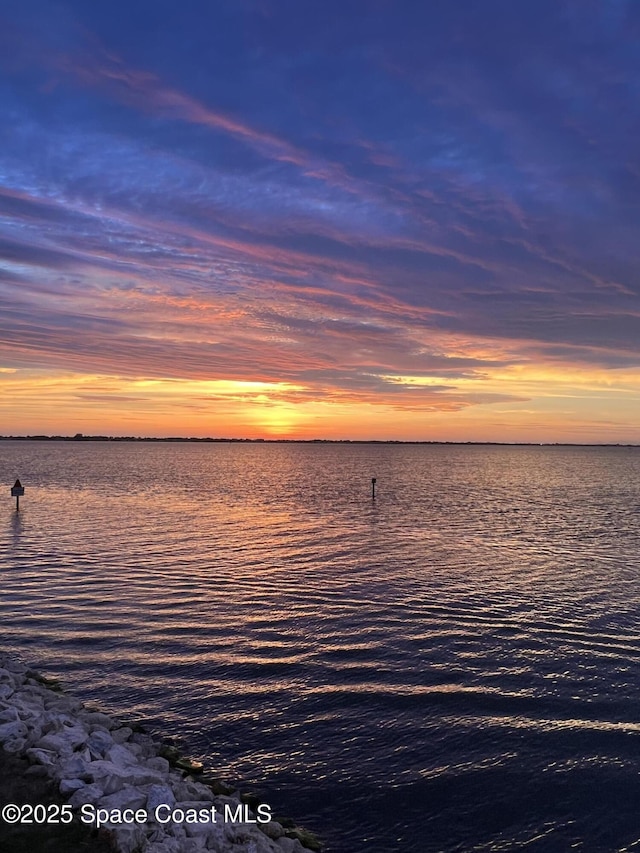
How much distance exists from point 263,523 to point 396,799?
3552cm

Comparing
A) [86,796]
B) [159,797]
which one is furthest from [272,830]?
[86,796]

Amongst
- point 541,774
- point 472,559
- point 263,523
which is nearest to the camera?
point 541,774

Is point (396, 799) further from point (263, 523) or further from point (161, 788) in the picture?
point (263, 523)

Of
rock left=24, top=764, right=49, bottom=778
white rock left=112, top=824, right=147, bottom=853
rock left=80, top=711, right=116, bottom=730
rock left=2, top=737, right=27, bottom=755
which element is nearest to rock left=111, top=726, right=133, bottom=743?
rock left=80, top=711, right=116, bottom=730

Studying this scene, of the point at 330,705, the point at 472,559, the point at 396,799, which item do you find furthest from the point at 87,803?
the point at 472,559

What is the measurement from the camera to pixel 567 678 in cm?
1544

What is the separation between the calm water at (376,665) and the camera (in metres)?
10.4

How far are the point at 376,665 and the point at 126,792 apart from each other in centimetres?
895

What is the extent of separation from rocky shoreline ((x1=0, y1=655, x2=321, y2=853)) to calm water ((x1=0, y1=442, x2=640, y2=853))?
3.06 feet

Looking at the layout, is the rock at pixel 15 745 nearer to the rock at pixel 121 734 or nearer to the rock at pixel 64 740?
the rock at pixel 64 740

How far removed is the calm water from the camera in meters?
10.4

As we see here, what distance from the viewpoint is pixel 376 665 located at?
16.3 m

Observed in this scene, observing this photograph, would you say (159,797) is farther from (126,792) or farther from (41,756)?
(41,756)

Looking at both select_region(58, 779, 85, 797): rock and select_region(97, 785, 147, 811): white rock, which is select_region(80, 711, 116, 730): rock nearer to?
select_region(58, 779, 85, 797): rock
